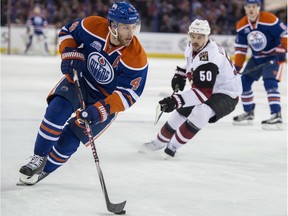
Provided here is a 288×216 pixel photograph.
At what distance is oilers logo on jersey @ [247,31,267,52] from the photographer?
5816mm

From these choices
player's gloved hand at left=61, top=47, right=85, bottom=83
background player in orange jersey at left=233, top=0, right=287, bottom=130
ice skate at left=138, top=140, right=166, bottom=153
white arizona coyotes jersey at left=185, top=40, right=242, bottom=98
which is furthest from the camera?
background player in orange jersey at left=233, top=0, right=287, bottom=130

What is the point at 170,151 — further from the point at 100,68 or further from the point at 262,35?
the point at 262,35

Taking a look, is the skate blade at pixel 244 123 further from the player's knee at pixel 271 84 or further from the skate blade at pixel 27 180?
the skate blade at pixel 27 180

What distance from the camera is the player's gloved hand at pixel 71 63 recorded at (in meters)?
3.14

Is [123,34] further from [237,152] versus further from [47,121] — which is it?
[237,152]

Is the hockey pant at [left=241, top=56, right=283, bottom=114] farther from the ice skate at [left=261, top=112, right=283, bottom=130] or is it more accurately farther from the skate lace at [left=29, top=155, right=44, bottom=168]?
the skate lace at [left=29, top=155, right=44, bottom=168]

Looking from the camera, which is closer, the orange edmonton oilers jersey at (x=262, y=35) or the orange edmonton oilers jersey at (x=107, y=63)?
the orange edmonton oilers jersey at (x=107, y=63)

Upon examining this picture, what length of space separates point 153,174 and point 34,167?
77 centimetres

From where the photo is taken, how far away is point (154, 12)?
621 inches

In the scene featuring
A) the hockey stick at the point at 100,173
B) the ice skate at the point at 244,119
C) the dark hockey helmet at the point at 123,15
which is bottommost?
the ice skate at the point at 244,119

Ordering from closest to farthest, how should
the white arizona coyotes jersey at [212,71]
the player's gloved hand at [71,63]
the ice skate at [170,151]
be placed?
the player's gloved hand at [71,63]
the white arizona coyotes jersey at [212,71]
the ice skate at [170,151]

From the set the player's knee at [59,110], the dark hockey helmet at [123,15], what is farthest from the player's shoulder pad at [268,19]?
the player's knee at [59,110]

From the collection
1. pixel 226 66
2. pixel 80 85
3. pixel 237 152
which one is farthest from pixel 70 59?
pixel 237 152

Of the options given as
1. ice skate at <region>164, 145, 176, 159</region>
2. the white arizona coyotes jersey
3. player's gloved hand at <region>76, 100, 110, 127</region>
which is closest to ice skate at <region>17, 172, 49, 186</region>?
player's gloved hand at <region>76, 100, 110, 127</region>
